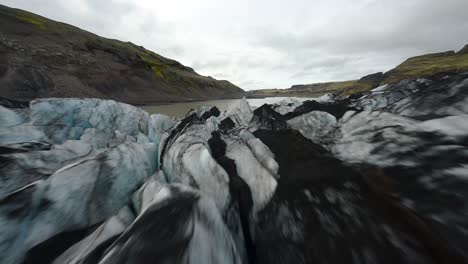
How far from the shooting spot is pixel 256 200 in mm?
2258

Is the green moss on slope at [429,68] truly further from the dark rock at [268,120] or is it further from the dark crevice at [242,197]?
the dark crevice at [242,197]

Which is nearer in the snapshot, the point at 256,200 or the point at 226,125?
the point at 256,200

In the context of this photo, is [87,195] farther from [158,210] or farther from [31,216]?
[158,210]

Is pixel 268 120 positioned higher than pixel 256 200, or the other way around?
pixel 268 120

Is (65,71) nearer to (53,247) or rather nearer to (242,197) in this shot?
(53,247)

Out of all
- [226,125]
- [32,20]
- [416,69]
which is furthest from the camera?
[416,69]

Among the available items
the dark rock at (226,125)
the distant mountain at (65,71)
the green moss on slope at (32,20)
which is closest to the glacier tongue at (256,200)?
the dark rock at (226,125)

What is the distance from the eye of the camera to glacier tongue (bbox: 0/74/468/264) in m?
1.42

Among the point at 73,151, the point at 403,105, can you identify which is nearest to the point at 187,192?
the point at 73,151

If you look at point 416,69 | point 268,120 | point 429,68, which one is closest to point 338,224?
point 268,120

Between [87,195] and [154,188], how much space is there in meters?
0.72

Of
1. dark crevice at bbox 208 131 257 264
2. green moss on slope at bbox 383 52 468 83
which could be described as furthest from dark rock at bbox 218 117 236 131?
green moss on slope at bbox 383 52 468 83

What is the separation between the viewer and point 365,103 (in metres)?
6.73

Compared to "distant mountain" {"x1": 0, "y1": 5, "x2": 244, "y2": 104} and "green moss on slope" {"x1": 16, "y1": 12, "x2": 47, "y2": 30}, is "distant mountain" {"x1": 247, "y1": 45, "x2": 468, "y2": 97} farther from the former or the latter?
"green moss on slope" {"x1": 16, "y1": 12, "x2": 47, "y2": 30}
